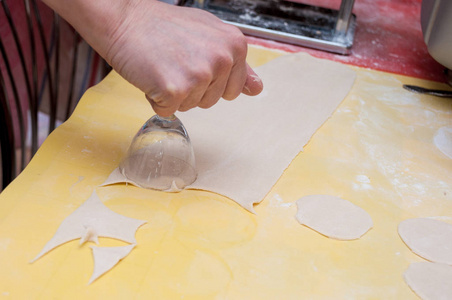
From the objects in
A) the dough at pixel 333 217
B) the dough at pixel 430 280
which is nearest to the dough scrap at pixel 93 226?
the dough at pixel 333 217

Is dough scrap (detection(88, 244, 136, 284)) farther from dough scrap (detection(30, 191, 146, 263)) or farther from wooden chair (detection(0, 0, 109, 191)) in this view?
wooden chair (detection(0, 0, 109, 191))

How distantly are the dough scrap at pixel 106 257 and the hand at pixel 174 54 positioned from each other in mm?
229

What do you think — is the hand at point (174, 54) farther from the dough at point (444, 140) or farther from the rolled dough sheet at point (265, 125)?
the dough at point (444, 140)

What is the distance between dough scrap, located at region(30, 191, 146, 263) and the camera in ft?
2.35

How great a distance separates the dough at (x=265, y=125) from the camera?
918mm

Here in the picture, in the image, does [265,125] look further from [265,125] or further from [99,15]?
[99,15]

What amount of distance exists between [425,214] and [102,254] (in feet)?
1.99

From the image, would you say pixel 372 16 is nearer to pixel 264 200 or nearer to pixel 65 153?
pixel 264 200

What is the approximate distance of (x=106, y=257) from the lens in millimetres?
697

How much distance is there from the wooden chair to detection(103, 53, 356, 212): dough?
0.47 metres

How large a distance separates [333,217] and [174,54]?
1.32ft

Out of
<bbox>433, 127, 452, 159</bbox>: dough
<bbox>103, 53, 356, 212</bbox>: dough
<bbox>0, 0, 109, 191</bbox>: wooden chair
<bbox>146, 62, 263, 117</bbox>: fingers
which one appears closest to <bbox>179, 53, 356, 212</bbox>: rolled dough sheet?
<bbox>103, 53, 356, 212</bbox>: dough

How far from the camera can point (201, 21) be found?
822 millimetres

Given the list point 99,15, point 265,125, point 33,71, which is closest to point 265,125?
point 265,125
